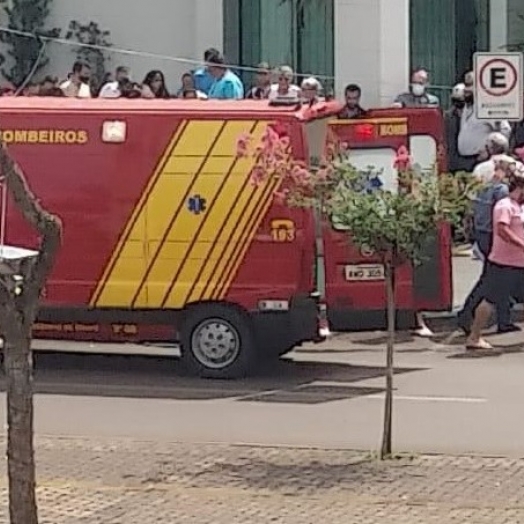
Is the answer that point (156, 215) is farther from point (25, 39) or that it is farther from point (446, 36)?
point (446, 36)

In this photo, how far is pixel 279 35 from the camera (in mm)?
29453

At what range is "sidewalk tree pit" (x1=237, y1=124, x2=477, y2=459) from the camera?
39.5 ft

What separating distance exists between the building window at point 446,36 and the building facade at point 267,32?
2 cm

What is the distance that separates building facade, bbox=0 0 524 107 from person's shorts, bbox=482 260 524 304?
9698 millimetres

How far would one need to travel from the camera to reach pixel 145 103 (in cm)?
1603

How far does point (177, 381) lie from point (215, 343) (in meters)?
0.47

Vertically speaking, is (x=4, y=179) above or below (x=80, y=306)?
above

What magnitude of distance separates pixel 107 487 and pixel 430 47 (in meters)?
19.5

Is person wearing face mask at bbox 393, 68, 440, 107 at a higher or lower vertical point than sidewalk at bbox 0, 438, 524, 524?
higher

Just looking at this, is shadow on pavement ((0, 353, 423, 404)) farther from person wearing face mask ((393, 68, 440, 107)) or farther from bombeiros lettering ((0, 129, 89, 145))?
person wearing face mask ((393, 68, 440, 107))

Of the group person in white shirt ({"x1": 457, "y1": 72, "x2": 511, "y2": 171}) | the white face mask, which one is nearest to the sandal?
person in white shirt ({"x1": 457, "y1": 72, "x2": 511, "y2": 171})

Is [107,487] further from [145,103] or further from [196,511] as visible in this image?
[145,103]

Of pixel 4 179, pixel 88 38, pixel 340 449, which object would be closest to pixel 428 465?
pixel 340 449

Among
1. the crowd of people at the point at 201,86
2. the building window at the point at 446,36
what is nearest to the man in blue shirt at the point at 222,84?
the crowd of people at the point at 201,86
